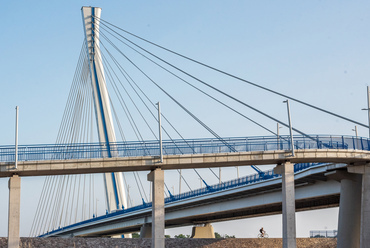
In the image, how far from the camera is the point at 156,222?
4119 centimetres

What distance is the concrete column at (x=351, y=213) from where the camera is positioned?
157 feet

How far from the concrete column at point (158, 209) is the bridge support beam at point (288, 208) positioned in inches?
304

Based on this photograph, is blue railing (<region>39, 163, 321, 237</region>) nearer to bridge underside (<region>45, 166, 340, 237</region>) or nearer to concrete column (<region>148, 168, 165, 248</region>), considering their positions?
bridge underside (<region>45, 166, 340, 237</region>)

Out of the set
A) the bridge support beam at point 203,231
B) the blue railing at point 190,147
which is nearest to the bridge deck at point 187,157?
the blue railing at point 190,147

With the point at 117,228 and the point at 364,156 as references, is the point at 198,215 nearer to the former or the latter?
the point at 117,228

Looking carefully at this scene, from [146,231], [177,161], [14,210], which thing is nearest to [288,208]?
[177,161]

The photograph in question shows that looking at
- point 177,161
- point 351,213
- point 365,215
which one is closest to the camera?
point 177,161

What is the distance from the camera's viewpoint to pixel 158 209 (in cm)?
4144

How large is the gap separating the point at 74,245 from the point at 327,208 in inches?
1160

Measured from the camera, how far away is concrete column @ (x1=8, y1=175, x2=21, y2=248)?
3922 centimetres

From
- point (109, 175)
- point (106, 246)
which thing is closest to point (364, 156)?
point (106, 246)

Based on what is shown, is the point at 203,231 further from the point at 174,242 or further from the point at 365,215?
the point at 365,215

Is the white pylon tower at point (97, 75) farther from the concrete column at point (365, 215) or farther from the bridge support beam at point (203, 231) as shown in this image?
the concrete column at point (365, 215)

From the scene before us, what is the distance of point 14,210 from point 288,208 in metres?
16.8
